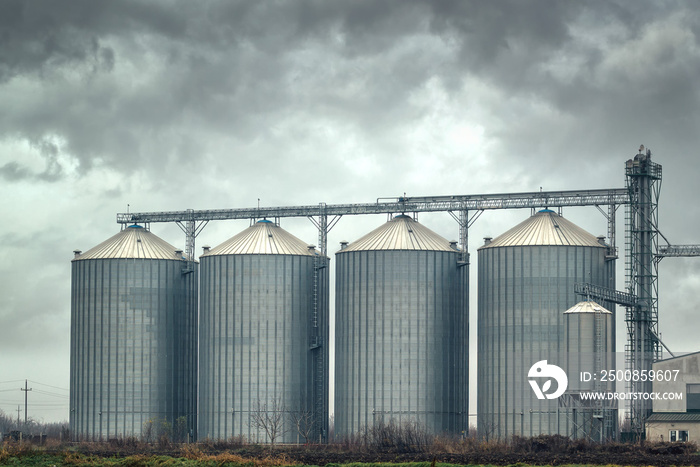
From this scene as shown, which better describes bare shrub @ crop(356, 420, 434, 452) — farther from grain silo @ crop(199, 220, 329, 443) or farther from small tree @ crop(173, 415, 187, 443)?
small tree @ crop(173, 415, 187, 443)

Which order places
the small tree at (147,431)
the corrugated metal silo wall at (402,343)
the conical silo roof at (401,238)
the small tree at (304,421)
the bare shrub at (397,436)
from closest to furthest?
the bare shrub at (397,436) → the corrugated metal silo wall at (402,343) → the conical silo roof at (401,238) → the small tree at (304,421) → the small tree at (147,431)

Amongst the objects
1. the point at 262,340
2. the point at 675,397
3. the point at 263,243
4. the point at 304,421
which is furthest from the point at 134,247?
the point at 675,397

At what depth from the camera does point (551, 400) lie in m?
105

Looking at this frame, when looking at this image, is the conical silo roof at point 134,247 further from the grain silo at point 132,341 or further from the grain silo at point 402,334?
the grain silo at point 402,334

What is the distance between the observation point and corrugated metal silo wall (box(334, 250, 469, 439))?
366ft

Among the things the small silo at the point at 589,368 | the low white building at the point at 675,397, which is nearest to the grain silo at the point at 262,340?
the small silo at the point at 589,368

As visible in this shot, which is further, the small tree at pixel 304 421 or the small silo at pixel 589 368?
the small tree at pixel 304 421

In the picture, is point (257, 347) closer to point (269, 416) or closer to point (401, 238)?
point (269, 416)

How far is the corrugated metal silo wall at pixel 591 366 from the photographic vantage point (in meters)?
99.9

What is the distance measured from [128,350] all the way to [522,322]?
39572 mm


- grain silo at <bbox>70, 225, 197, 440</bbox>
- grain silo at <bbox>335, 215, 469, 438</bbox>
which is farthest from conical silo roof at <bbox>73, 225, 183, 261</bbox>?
grain silo at <bbox>335, 215, 469, 438</bbox>

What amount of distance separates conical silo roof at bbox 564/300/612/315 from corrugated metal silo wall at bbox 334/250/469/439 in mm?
14334

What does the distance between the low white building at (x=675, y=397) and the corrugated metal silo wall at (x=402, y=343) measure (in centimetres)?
1878

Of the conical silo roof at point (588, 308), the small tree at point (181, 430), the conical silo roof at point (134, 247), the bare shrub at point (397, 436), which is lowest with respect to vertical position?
the small tree at point (181, 430)
